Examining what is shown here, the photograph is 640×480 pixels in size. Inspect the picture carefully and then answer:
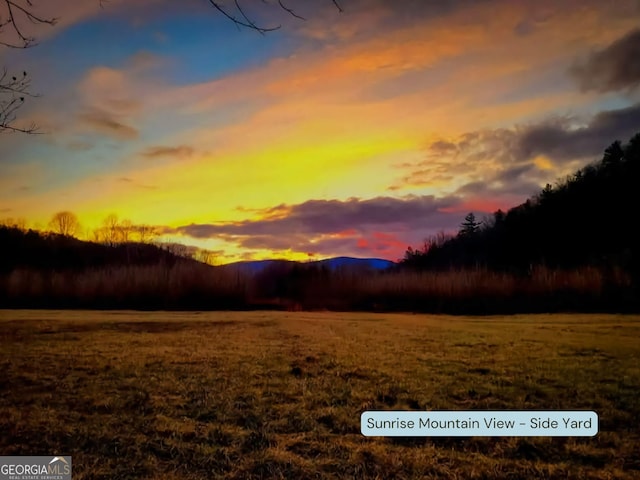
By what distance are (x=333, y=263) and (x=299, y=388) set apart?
0.54 meters

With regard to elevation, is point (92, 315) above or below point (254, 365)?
above

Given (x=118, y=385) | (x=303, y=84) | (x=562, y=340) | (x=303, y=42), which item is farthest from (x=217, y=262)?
(x=562, y=340)

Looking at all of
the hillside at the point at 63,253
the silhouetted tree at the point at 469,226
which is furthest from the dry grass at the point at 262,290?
the silhouetted tree at the point at 469,226

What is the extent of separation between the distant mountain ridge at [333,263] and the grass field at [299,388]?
20 centimetres

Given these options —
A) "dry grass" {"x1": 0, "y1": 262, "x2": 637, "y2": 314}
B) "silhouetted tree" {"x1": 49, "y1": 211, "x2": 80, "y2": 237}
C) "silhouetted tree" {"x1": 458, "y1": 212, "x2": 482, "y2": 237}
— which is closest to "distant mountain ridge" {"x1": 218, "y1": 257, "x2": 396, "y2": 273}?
"dry grass" {"x1": 0, "y1": 262, "x2": 637, "y2": 314}

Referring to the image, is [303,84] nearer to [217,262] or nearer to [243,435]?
[217,262]

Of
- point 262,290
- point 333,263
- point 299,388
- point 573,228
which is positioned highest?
point 573,228

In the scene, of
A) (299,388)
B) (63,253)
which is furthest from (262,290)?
(63,253)

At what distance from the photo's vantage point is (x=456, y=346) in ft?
7.20

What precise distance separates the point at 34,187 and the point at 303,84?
1.21m

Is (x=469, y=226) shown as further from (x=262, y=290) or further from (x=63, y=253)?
(x=63, y=253)

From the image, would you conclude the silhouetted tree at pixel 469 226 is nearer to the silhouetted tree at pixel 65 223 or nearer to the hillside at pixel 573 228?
the hillside at pixel 573 228

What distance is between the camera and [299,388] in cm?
213

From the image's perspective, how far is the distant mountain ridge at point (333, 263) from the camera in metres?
2.24
